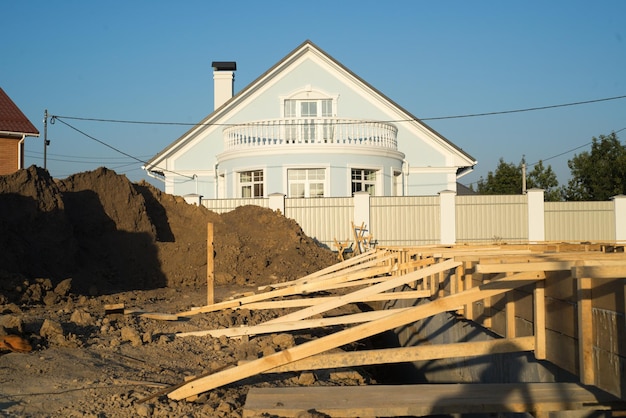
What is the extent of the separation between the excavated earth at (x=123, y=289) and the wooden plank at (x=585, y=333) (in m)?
1.96

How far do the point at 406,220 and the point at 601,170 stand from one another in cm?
1434

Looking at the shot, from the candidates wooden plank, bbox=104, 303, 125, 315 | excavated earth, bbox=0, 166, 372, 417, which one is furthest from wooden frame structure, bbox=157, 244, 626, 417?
wooden plank, bbox=104, 303, 125, 315

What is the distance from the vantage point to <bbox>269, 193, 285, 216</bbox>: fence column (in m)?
23.0

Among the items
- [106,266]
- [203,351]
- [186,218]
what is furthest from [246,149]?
[203,351]

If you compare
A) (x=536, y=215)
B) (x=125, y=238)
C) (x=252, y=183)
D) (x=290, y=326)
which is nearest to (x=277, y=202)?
(x=252, y=183)

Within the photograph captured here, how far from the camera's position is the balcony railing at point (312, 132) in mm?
25906

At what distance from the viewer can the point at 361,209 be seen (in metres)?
23.1

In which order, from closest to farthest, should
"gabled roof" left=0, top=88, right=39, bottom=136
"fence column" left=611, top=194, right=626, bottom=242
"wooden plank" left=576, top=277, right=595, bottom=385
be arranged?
1. "wooden plank" left=576, top=277, right=595, bottom=385
2. "fence column" left=611, top=194, right=626, bottom=242
3. "gabled roof" left=0, top=88, right=39, bottom=136

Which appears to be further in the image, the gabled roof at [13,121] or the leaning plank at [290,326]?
the gabled roof at [13,121]

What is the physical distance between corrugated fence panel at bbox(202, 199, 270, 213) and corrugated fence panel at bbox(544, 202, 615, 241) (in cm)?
1005

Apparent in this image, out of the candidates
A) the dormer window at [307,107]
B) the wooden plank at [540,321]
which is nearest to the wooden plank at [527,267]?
the wooden plank at [540,321]

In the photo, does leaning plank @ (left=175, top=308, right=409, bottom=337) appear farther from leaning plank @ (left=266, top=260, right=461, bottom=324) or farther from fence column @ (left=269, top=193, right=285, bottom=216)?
fence column @ (left=269, top=193, right=285, bottom=216)

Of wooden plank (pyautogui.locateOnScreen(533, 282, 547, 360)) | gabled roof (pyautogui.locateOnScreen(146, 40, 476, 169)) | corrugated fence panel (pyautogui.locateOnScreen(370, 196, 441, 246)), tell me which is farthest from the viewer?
gabled roof (pyautogui.locateOnScreen(146, 40, 476, 169))

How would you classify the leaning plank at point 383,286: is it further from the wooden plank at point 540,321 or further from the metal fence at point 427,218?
the metal fence at point 427,218
